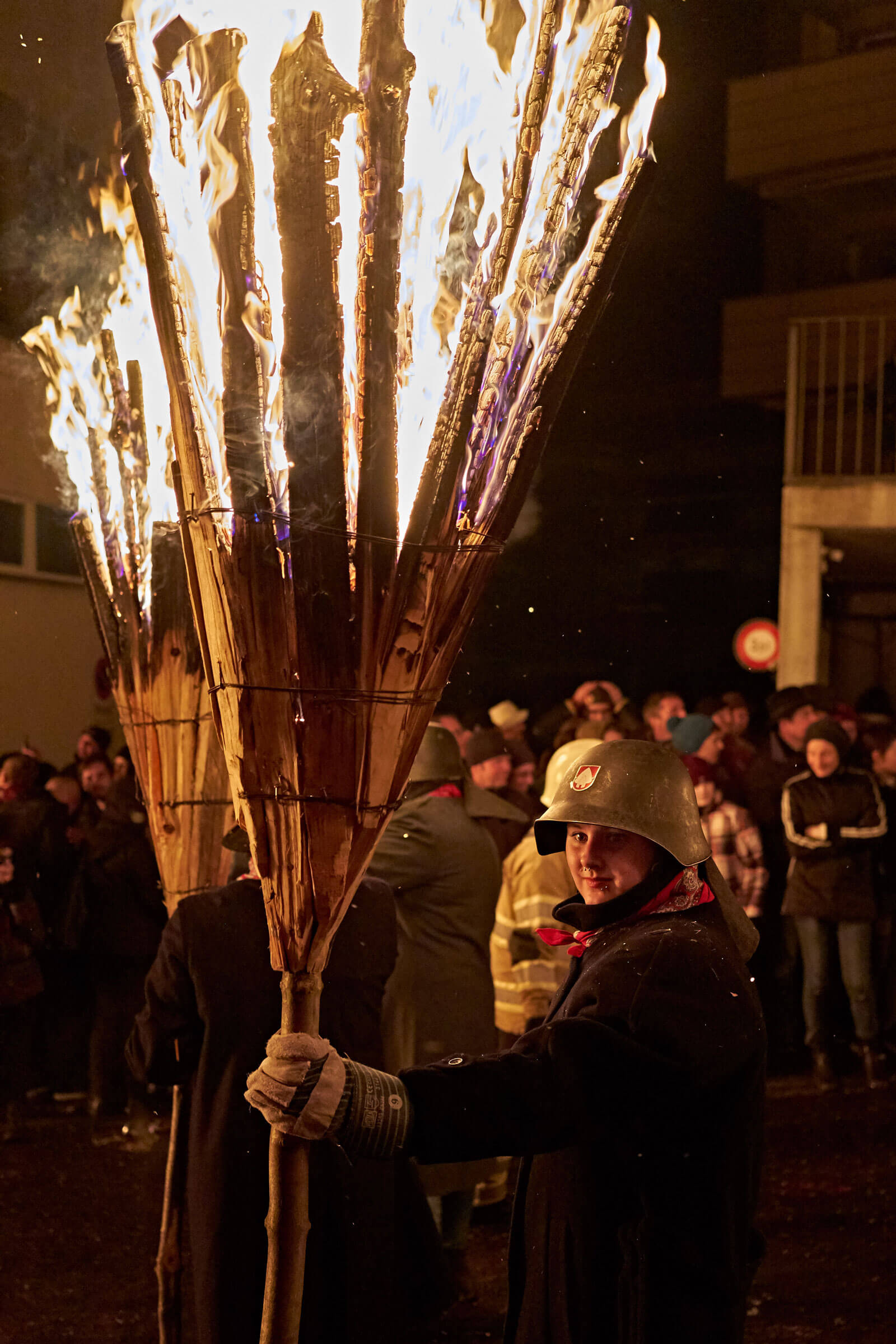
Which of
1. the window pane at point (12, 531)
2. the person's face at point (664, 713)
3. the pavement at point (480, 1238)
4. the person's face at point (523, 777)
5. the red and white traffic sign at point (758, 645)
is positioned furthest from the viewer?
the red and white traffic sign at point (758, 645)

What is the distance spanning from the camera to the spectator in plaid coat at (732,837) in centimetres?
741

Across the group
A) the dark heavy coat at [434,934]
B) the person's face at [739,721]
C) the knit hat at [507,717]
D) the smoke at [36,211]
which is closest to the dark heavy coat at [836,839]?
the person's face at [739,721]

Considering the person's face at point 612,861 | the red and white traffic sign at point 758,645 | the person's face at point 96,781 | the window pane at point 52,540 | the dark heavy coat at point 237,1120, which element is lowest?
the dark heavy coat at point 237,1120

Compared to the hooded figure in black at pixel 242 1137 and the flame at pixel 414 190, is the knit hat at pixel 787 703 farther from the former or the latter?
the flame at pixel 414 190

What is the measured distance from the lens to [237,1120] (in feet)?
11.5

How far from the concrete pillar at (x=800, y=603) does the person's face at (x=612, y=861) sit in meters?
10.6

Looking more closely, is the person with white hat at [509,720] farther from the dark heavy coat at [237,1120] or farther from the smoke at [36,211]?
→ the dark heavy coat at [237,1120]

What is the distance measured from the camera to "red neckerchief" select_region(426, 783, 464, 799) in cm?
532

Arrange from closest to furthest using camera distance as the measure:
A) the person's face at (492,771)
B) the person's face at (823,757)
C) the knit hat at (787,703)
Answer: the person's face at (492,771) → the person's face at (823,757) → the knit hat at (787,703)

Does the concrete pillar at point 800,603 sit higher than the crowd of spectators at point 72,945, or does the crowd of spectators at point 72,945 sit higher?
the concrete pillar at point 800,603

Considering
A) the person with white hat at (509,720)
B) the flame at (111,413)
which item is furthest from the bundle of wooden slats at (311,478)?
the person with white hat at (509,720)

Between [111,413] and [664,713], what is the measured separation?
5.37 m

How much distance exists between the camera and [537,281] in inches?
105

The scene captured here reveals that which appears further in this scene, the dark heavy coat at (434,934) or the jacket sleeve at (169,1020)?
the dark heavy coat at (434,934)
